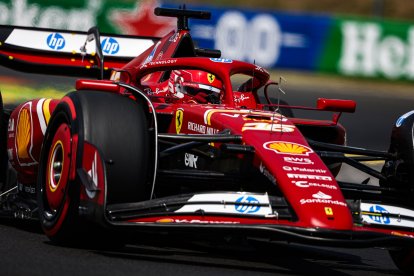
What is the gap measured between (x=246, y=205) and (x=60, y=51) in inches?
181

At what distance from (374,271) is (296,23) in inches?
589

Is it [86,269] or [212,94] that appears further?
[212,94]

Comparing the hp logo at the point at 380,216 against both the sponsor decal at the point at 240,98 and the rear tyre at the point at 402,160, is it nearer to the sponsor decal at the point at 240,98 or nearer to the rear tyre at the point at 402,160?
the rear tyre at the point at 402,160

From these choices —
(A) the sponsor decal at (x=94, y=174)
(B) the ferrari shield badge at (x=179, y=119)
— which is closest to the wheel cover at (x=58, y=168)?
(A) the sponsor decal at (x=94, y=174)

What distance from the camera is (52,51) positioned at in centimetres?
1006

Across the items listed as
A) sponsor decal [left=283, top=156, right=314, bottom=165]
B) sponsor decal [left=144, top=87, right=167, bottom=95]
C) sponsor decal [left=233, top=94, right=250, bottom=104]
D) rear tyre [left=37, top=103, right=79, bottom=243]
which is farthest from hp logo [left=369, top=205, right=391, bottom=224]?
sponsor decal [left=144, top=87, right=167, bottom=95]

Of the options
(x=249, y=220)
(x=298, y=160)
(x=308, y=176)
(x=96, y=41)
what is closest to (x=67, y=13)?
(x=96, y=41)

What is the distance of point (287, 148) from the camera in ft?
20.9

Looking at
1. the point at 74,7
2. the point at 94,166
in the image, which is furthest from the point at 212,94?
the point at 74,7

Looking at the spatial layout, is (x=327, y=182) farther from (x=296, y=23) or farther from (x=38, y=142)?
(x=296, y=23)

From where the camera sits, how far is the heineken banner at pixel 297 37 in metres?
20.9

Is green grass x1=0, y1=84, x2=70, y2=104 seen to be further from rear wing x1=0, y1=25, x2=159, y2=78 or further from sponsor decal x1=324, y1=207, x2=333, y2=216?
sponsor decal x1=324, y1=207, x2=333, y2=216

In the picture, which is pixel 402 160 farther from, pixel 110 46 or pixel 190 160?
pixel 110 46

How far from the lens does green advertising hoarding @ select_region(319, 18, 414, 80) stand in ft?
70.1
